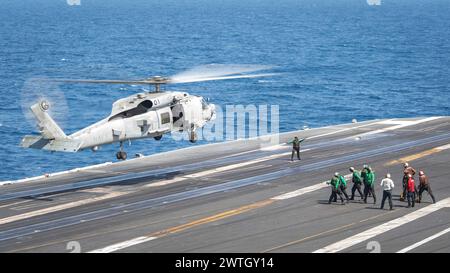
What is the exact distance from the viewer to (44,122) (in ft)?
138

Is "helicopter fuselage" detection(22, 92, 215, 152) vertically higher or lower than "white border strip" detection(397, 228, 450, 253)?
higher

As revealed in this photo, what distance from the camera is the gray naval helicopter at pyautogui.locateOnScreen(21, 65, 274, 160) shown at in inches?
1658

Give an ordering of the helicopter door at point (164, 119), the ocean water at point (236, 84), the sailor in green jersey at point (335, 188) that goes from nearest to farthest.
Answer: the sailor in green jersey at point (335, 188) → the helicopter door at point (164, 119) → the ocean water at point (236, 84)

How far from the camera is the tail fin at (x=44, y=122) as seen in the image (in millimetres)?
41875

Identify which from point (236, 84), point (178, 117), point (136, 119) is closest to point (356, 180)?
point (178, 117)

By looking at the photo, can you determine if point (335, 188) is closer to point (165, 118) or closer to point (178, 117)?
point (178, 117)

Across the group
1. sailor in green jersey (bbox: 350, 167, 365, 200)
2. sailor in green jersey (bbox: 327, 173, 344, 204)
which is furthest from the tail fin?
sailor in green jersey (bbox: 350, 167, 365, 200)

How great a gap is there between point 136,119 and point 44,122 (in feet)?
20.2

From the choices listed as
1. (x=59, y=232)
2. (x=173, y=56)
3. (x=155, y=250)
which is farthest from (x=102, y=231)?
(x=173, y=56)

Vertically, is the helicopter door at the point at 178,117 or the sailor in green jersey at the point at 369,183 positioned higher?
the helicopter door at the point at 178,117

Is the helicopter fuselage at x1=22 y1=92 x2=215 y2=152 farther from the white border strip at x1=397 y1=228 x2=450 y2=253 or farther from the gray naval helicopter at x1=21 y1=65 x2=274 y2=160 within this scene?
the white border strip at x1=397 y1=228 x2=450 y2=253

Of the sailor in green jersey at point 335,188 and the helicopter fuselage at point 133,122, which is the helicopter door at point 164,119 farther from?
the sailor in green jersey at point 335,188

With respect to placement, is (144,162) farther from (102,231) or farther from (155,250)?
(155,250)

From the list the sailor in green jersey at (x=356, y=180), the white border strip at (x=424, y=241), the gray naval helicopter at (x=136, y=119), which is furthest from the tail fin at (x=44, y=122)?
the white border strip at (x=424, y=241)
